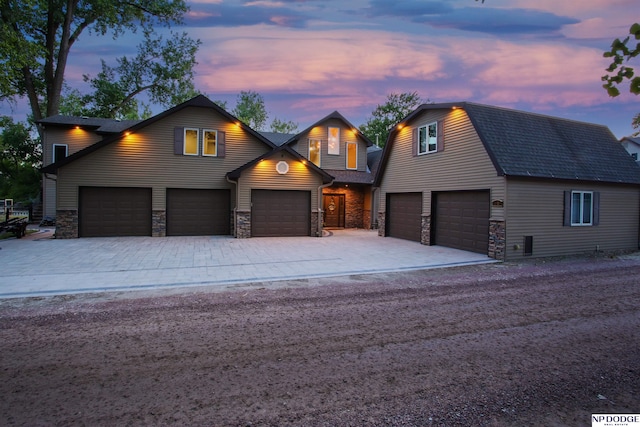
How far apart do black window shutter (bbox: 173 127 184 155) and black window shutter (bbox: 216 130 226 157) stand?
5.50 ft

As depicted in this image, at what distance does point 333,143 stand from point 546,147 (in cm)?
1164

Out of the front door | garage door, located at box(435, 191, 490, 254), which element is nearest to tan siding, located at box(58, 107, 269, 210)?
the front door

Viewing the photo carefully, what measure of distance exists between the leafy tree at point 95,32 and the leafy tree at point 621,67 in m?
27.0

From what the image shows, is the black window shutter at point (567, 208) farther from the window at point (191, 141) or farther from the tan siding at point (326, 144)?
the window at point (191, 141)

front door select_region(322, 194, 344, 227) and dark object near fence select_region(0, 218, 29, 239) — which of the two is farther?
front door select_region(322, 194, 344, 227)

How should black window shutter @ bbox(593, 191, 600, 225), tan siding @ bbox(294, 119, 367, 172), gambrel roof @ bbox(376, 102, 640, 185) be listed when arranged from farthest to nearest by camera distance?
tan siding @ bbox(294, 119, 367, 172)
black window shutter @ bbox(593, 191, 600, 225)
gambrel roof @ bbox(376, 102, 640, 185)

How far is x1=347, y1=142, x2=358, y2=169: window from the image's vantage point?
21.9m

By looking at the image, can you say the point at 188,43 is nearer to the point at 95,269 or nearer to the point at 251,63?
the point at 251,63

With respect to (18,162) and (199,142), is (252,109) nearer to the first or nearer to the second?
(18,162)

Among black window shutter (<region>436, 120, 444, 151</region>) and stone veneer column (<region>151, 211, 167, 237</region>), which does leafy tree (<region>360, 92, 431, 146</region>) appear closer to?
black window shutter (<region>436, 120, 444, 151</region>)

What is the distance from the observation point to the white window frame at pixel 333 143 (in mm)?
21402

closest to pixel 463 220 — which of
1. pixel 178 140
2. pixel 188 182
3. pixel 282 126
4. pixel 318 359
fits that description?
pixel 318 359

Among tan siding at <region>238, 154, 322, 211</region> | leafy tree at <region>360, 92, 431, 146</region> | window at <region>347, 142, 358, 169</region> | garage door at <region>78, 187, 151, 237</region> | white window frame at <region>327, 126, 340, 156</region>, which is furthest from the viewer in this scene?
leafy tree at <region>360, 92, 431, 146</region>

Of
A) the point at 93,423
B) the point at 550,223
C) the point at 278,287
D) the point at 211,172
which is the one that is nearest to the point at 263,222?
the point at 211,172
